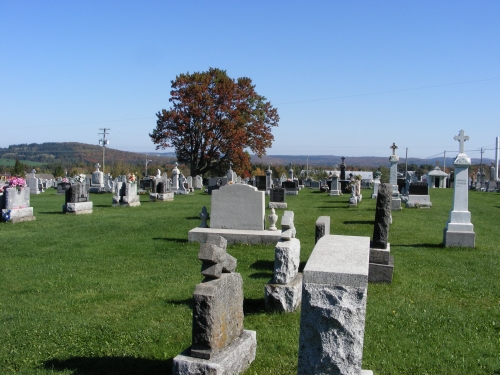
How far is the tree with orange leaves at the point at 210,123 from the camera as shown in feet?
139

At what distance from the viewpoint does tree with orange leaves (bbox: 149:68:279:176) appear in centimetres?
4225

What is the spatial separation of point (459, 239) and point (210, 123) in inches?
1253

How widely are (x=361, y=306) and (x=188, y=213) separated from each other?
1758 centimetres

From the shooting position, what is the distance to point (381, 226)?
932 centimetres

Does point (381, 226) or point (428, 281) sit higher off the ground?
point (381, 226)

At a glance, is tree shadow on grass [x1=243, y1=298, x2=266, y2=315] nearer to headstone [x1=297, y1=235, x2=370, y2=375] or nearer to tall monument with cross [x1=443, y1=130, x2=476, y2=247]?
headstone [x1=297, y1=235, x2=370, y2=375]

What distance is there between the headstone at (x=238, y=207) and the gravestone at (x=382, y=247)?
3836 millimetres

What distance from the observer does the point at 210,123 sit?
1668 inches

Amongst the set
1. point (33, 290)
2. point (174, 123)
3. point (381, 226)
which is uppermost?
point (174, 123)

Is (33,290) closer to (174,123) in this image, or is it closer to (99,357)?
(99,357)

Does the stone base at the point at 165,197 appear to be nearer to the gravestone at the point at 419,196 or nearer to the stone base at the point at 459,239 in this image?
the gravestone at the point at 419,196

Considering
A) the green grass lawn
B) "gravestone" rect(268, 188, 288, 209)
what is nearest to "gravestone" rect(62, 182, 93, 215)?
the green grass lawn

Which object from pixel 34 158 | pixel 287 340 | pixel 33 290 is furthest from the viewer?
pixel 34 158

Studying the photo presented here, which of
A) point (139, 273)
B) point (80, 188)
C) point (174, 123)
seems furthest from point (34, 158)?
point (139, 273)
